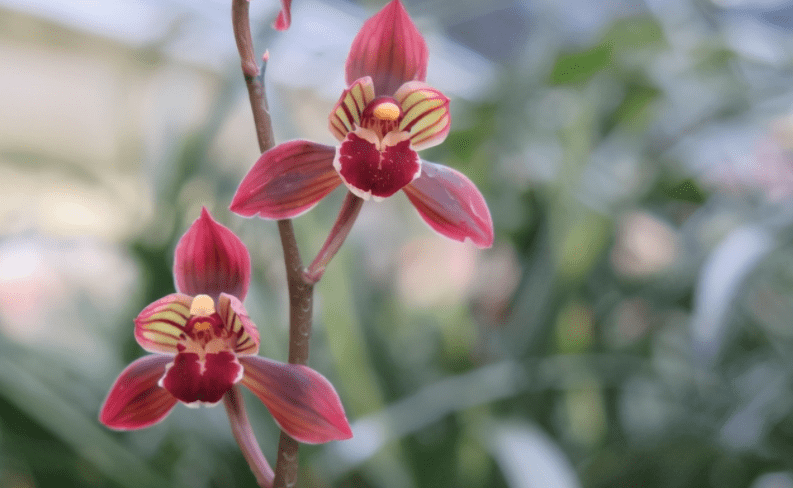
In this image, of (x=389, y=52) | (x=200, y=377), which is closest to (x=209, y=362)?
(x=200, y=377)

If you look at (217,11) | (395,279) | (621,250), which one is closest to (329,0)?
(217,11)

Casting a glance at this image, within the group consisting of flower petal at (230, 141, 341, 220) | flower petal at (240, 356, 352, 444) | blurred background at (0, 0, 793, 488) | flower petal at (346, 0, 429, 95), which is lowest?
flower petal at (240, 356, 352, 444)

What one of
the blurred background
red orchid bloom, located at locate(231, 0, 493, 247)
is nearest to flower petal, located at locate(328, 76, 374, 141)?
red orchid bloom, located at locate(231, 0, 493, 247)

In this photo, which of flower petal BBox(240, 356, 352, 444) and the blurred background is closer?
flower petal BBox(240, 356, 352, 444)

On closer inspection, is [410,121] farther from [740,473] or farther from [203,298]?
[740,473]

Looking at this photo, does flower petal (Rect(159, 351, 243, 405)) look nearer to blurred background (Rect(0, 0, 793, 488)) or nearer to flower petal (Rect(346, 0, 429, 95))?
flower petal (Rect(346, 0, 429, 95))

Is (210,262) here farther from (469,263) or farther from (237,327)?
(469,263)
